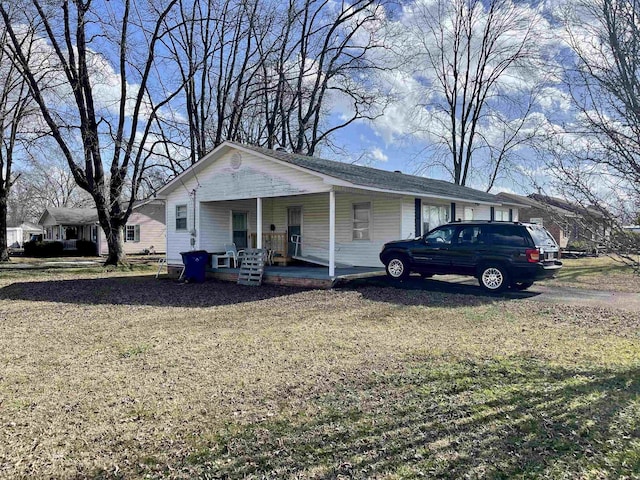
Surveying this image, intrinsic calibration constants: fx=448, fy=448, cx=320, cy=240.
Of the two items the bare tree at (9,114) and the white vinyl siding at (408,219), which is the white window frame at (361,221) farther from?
the bare tree at (9,114)

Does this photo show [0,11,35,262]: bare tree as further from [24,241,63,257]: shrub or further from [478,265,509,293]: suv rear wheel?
[478,265,509,293]: suv rear wheel

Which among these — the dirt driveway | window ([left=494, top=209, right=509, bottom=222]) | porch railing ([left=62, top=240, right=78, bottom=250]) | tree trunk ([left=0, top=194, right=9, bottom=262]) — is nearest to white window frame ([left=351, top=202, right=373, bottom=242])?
the dirt driveway

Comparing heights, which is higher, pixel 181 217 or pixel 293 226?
pixel 181 217

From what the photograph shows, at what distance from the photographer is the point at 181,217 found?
57.5 ft

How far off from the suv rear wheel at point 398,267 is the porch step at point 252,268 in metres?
3.82

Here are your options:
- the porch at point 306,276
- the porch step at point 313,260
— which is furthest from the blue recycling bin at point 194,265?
the porch step at point 313,260

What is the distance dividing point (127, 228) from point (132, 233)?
54cm

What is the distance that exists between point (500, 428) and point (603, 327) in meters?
4.87

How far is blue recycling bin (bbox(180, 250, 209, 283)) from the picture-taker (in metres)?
15.0

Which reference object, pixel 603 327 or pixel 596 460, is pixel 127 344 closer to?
pixel 596 460

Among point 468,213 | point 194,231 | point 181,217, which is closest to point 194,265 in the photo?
point 194,231

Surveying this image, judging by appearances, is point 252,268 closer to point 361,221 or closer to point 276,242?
point 276,242

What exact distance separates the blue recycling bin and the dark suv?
22.4 feet

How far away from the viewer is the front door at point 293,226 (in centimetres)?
1747
